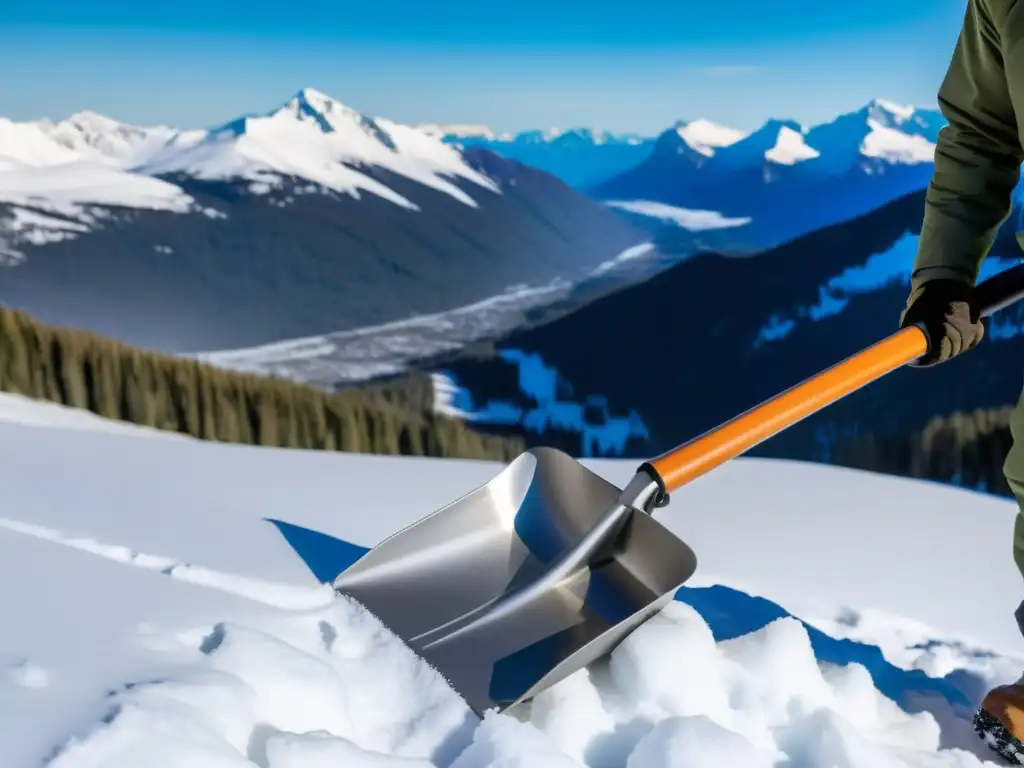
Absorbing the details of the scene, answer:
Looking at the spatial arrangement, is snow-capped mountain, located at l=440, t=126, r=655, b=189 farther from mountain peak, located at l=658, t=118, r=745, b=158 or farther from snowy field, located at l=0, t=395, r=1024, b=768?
snowy field, located at l=0, t=395, r=1024, b=768

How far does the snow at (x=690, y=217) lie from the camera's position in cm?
5591

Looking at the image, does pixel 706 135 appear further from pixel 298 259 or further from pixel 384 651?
pixel 384 651

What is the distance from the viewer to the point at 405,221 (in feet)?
226

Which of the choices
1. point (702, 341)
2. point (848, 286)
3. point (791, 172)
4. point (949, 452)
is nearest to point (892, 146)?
point (791, 172)

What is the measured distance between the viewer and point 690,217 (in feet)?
188

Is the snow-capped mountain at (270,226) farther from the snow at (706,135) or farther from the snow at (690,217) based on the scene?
the snow at (706,135)

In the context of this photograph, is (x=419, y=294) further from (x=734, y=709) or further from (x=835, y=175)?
(x=734, y=709)

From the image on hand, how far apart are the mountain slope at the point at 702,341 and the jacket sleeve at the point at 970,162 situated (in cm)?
2471

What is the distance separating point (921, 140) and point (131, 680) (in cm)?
6691

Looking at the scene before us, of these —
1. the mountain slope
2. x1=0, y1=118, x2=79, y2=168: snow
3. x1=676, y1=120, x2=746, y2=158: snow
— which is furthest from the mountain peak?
x1=0, y1=118, x2=79, y2=168: snow

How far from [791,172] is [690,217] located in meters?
11.9

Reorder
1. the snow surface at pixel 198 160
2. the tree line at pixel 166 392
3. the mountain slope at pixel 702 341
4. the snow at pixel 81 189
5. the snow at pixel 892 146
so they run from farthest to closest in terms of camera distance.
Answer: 1. the snow at pixel 892 146
2. the snow surface at pixel 198 160
3. the snow at pixel 81 189
4. the mountain slope at pixel 702 341
5. the tree line at pixel 166 392

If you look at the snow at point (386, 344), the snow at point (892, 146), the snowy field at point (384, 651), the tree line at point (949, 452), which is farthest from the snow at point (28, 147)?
the snowy field at point (384, 651)

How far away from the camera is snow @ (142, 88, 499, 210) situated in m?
64.2
